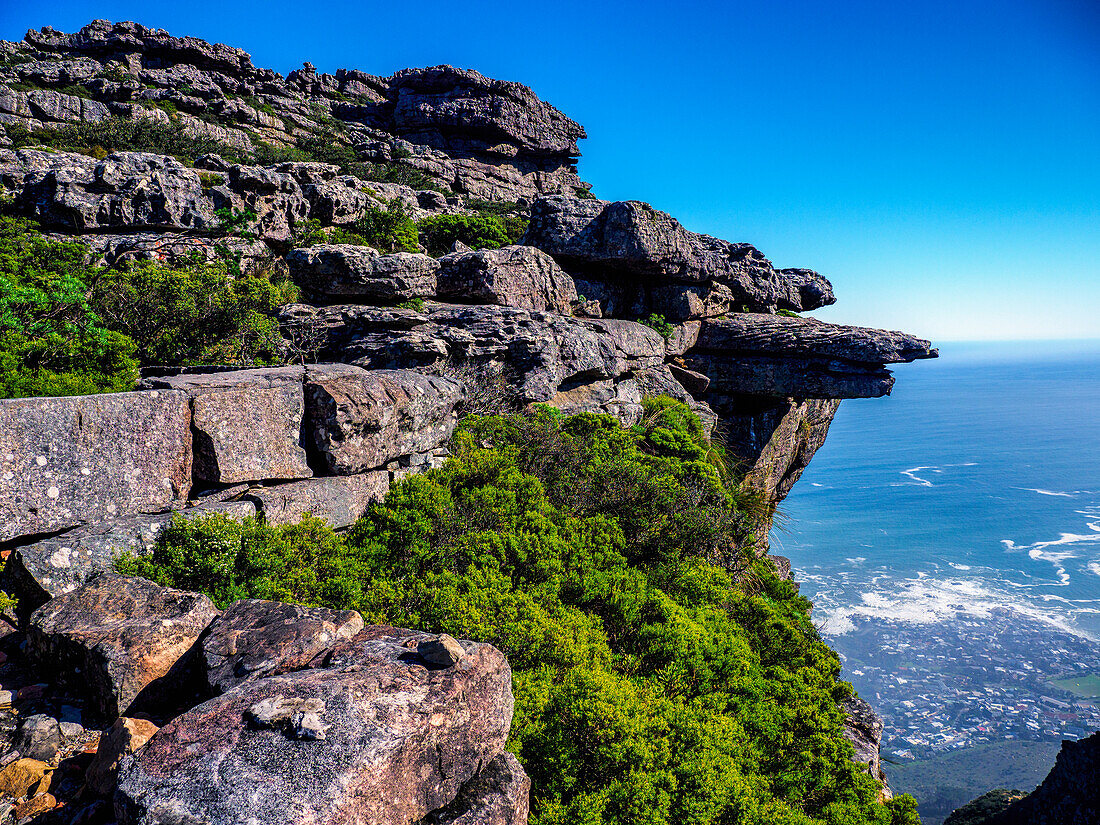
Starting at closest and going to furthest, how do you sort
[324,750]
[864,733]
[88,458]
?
[324,750] < [88,458] < [864,733]

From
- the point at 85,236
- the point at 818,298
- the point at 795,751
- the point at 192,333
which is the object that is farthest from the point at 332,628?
the point at 818,298

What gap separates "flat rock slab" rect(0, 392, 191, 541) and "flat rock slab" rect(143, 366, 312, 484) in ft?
0.82

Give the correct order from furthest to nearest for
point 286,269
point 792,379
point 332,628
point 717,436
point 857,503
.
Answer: point 857,503
point 792,379
point 717,436
point 286,269
point 332,628

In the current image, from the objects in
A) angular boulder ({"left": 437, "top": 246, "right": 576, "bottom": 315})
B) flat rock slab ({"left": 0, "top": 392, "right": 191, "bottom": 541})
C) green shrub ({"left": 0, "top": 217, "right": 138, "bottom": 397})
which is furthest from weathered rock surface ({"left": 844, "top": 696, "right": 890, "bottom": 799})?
green shrub ({"left": 0, "top": 217, "right": 138, "bottom": 397})

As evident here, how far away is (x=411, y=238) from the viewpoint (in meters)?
22.3

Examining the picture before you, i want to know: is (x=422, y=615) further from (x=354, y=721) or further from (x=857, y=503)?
(x=857, y=503)

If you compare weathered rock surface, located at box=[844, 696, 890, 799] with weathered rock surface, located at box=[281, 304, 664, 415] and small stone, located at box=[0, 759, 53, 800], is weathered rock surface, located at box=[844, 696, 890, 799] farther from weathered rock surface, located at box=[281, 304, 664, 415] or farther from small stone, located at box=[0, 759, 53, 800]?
small stone, located at box=[0, 759, 53, 800]

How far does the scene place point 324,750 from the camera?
137 inches

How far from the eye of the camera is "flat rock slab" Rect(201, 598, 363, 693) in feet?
15.2

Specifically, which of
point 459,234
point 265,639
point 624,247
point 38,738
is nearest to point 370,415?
point 265,639

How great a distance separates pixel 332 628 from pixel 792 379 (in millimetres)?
25198

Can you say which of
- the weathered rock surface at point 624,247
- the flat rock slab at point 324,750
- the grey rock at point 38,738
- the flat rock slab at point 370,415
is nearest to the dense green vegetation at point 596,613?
the flat rock slab at point 370,415

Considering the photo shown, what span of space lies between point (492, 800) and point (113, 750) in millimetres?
2924

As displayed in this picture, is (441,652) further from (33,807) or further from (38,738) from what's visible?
(38,738)
